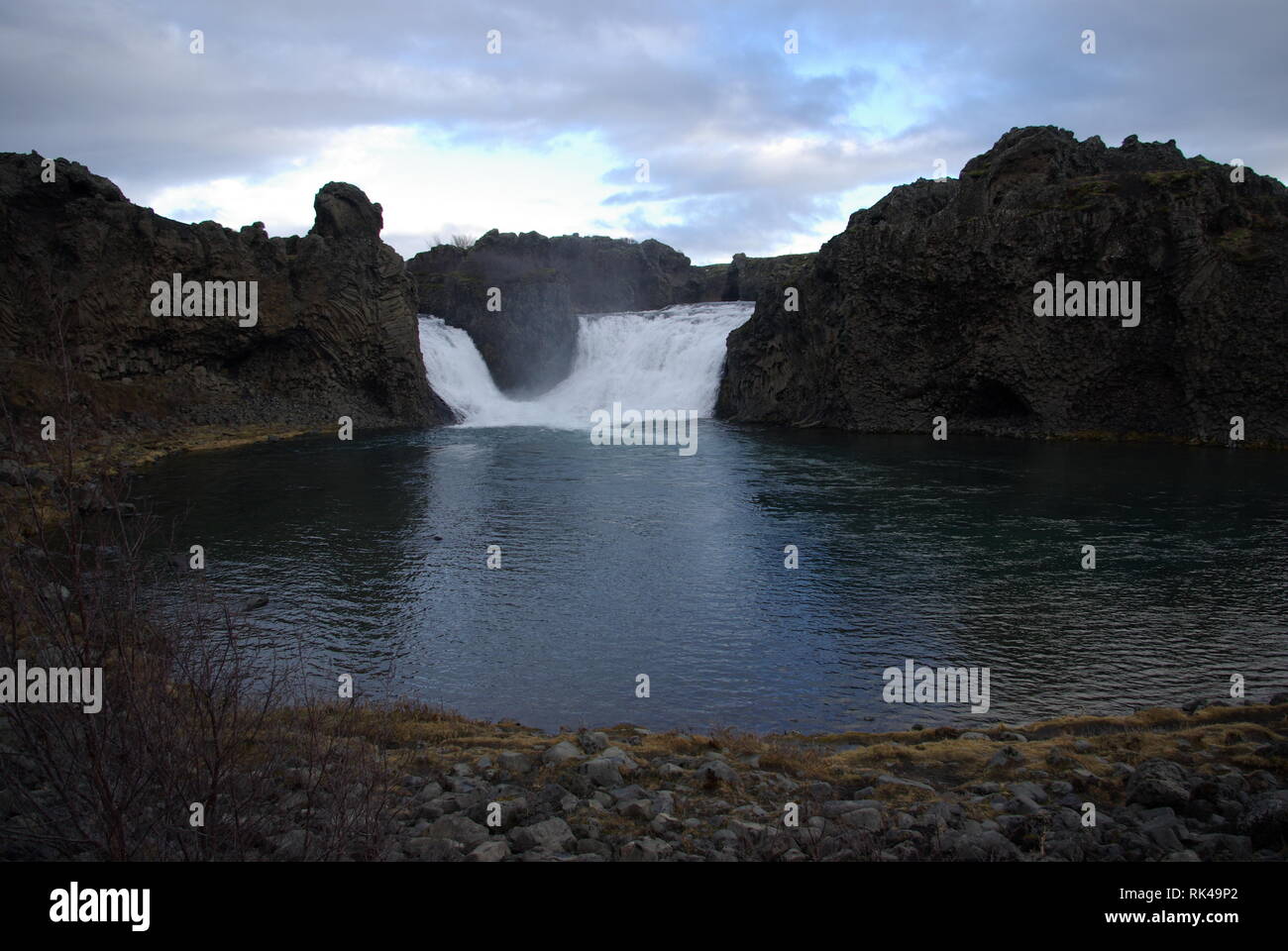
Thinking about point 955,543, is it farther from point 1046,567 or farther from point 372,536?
point 372,536

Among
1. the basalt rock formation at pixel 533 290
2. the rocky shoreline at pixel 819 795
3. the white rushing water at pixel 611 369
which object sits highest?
the basalt rock formation at pixel 533 290

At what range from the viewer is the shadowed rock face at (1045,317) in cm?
5269

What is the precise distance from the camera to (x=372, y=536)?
30.0 metres

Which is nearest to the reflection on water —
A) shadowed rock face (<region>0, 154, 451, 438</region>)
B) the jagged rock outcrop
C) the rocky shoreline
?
the rocky shoreline

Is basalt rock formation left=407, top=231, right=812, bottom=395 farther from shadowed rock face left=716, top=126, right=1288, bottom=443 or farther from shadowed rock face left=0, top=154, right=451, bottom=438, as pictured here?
shadowed rock face left=716, top=126, right=1288, bottom=443

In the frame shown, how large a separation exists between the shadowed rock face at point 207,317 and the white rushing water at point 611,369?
575 centimetres

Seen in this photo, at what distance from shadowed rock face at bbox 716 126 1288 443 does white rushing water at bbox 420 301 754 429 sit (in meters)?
9.62

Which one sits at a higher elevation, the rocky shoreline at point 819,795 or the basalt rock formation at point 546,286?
the basalt rock formation at point 546,286

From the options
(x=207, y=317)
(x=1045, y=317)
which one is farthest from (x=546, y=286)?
(x=1045, y=317)

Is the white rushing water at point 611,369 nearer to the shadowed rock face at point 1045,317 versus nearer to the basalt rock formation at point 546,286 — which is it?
the basalt rock formation at point 546,286

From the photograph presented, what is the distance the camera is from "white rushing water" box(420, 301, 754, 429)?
77.0 meters

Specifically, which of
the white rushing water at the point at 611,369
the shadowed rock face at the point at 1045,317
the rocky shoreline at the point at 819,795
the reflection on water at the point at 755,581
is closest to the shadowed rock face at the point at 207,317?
the white rushing water at the point at 611,369

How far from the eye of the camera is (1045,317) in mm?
58469

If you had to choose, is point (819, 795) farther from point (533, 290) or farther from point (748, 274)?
point (748, 274)
